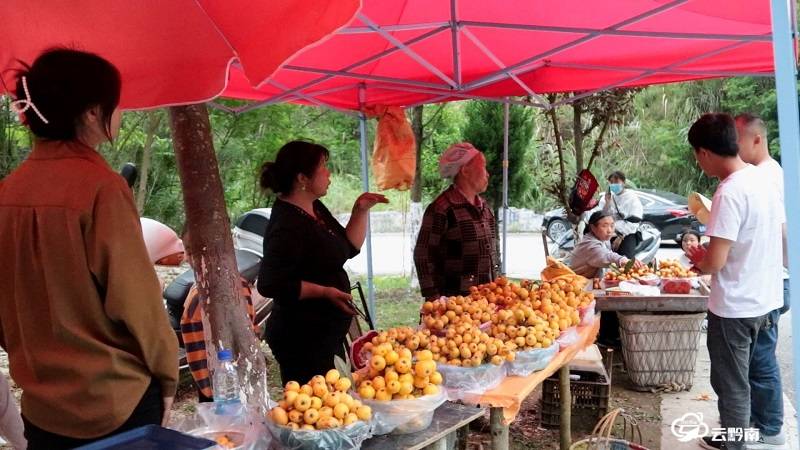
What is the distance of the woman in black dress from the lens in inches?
122

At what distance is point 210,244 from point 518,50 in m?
3.14

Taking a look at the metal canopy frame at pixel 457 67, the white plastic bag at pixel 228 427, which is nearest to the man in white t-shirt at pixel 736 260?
the metal canopy frame at pixel 457 67

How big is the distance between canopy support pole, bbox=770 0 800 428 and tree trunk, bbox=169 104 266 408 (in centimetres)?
209

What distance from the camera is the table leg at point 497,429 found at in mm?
2496

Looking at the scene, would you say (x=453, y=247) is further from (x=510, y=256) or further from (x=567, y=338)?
(x=510, y=256)

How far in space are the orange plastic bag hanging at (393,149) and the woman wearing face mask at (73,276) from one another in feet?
13.0

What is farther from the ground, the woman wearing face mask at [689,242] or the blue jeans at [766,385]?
the woman wearing face mask at [689,242]

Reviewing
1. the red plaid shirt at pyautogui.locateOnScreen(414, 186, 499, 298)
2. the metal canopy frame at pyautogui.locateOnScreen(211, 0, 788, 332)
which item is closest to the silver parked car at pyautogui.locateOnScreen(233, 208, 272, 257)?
the metal canopy frame at pyautogui.locateOnScreen(211, 0, 788, 332)

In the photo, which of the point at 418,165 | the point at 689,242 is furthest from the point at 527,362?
the point at 418,165

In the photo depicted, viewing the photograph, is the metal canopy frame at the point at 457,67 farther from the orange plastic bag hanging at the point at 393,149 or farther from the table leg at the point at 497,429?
the table leg at the point at 497,429

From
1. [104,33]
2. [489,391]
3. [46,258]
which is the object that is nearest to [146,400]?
[46,258]

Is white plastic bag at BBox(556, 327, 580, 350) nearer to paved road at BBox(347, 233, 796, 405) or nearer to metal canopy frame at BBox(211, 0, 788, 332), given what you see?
metal canopy frame at BBox(211, 0, 788, 332)

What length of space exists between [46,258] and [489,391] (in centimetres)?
164

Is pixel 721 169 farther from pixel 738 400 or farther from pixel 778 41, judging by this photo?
pixel 778 41
